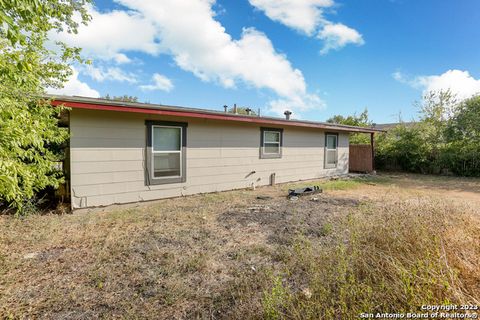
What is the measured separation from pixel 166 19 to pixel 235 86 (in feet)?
60.2

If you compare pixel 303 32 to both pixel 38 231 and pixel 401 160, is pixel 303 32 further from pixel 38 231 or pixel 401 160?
pixel 38 231

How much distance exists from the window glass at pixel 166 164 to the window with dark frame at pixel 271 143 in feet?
10.4

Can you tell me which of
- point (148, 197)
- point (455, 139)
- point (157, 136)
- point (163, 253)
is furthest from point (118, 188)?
point (455, 139)

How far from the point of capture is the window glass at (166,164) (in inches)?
246

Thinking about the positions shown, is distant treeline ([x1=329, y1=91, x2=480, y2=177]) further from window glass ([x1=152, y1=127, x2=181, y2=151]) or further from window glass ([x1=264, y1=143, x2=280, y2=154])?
window glass ([x1=152, y1=127, x2=181, y2=151])

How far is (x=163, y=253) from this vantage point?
129 inches

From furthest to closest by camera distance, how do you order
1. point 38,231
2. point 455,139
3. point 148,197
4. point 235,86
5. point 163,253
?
1. point 235,86
2. point 455,139
3. point 148,197
4. point 38,231
5. point 163,253

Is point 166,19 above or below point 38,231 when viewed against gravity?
above

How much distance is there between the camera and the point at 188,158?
22.1 feet

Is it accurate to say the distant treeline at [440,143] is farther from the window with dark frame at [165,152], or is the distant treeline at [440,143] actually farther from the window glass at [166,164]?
the window glass at [166,164]

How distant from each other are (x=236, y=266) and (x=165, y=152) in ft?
13.7

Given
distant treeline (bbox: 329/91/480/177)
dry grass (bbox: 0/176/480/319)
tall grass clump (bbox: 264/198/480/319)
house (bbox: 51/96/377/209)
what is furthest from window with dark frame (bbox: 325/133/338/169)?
tall grass clump (bbox: 264/198/480/319)

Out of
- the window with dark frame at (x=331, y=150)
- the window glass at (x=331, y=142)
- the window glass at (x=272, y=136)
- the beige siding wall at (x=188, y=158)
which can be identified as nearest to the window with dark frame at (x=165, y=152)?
the beige siding wall at (x=188, y=158)

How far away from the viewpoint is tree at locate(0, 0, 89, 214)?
6.94 feet
